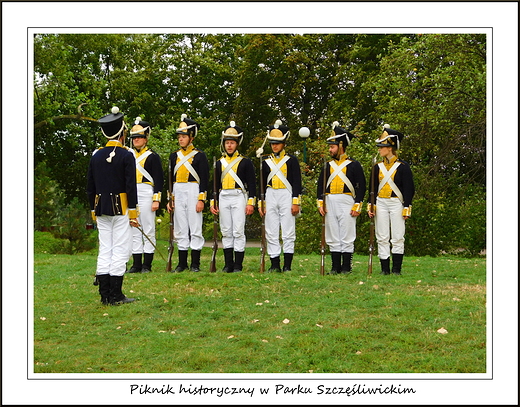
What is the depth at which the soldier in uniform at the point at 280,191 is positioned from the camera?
10.9 meters

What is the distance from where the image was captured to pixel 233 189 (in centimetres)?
1096

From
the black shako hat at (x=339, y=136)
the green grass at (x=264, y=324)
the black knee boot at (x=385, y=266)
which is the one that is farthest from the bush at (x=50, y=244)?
the black knee boot at (x=385, y=266)

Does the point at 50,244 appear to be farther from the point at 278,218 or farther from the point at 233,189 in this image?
the point at 278,218

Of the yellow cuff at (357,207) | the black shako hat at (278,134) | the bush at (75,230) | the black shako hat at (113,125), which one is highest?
the black shako hat at (278,134)

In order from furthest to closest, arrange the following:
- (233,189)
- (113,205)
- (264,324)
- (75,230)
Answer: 1. (75,230)
2. (233,189)
3. (113,205)
4. (264,324)

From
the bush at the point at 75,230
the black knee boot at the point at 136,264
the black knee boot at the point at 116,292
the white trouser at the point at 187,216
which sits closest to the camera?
the black knee boot at the point at 116,292

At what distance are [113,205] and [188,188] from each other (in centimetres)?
279

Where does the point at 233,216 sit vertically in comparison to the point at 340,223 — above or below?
above

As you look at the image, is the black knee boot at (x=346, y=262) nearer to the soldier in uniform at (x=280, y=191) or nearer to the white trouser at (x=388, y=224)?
the white trouser at (x=388, y=224)

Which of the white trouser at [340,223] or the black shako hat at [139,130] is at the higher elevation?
the black shako hat at [139,130]

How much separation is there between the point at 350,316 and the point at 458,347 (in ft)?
5.15

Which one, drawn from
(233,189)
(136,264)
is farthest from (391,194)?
(136,264)

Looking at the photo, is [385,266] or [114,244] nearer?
[114,244]

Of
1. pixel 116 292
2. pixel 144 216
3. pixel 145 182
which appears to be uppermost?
pixel 145 182
